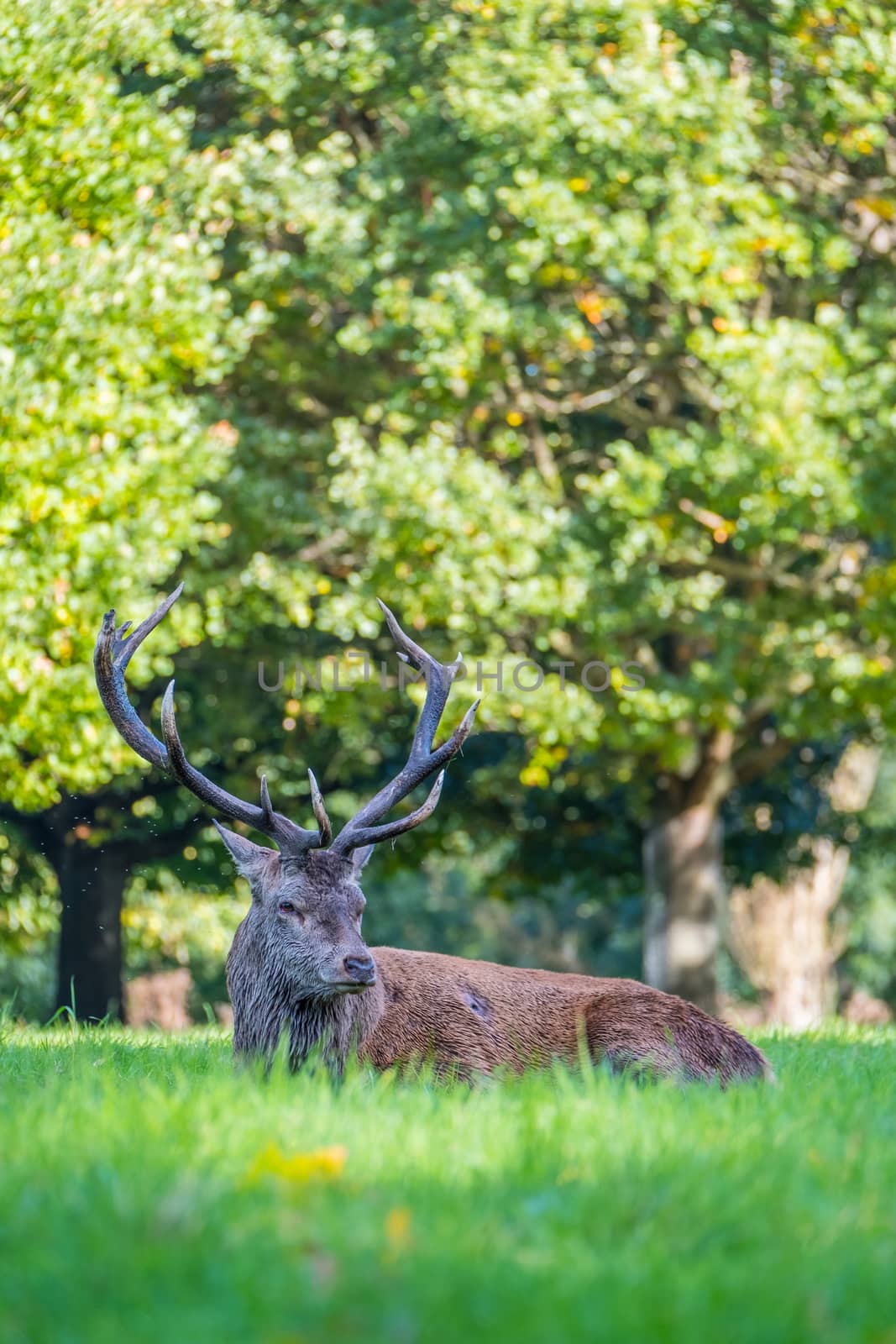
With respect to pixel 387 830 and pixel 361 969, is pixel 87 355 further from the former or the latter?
pixel 361 969

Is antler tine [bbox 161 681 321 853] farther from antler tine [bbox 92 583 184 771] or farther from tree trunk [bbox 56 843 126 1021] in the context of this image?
tree trunk [bbox 56 843 126 1021]

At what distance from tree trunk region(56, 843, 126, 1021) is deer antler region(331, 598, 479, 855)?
9.76 metres

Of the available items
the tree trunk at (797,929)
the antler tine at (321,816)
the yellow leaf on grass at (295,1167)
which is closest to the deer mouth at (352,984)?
the antler tine at (321,816)

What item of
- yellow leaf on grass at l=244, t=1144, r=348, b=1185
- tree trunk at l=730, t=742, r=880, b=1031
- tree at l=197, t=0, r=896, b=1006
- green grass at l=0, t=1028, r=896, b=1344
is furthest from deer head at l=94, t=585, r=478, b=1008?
tree trunk at l=730, t=742, r=880, b=1031

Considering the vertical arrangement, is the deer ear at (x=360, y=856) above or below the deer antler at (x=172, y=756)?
below

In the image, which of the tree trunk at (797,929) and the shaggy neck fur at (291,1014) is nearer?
the shaggy neck fur at (291,1014)

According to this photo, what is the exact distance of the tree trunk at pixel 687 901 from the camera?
51.6 feet

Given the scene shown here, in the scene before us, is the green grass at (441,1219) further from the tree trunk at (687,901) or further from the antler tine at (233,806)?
the tree trunk at (687,901)

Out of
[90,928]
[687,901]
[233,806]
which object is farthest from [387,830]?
[90,928]

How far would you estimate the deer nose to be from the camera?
6.07 metres

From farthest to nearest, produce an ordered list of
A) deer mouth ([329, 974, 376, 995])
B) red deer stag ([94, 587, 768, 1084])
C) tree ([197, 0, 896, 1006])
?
tree ([197, 0, 896, 1006]) < red deer stag ([94, 587, 768, 1084]) < deer mouth ([329, 974, 376, 995])

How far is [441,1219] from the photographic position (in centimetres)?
343

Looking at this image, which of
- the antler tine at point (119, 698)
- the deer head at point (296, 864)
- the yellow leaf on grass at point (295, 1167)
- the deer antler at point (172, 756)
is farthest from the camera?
the antler tine at point (119, 698)

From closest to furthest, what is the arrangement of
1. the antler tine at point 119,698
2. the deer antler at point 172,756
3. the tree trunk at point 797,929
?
the deer antler at point 172,756 → the antler tine at point 119,698 → the tree trunk at point 797,929
